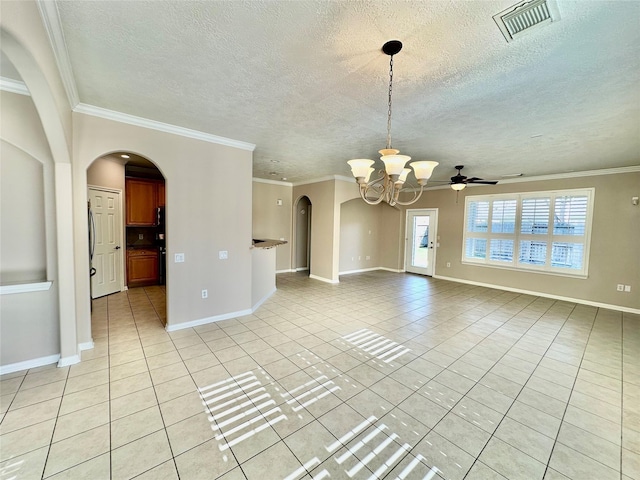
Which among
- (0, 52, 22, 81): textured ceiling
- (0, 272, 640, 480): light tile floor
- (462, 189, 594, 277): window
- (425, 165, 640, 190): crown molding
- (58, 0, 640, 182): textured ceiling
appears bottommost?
(0, 272, 640, 480): light tile floor

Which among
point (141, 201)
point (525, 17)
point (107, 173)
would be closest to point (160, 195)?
point (141, 201)

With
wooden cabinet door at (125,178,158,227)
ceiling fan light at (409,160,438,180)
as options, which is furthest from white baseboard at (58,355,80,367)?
ceiling fan light at (409,160,438,180)

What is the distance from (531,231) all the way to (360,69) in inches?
237

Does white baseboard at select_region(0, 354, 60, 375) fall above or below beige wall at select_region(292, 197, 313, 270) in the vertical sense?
below

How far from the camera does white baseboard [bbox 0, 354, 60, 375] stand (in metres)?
2.54

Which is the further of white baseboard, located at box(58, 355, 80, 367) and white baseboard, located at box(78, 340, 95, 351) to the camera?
white baseboard, located at box(78, 340, 95, 351)

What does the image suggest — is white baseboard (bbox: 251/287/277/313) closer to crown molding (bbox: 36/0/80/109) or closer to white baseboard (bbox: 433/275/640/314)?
crown molding (bbox: 36/0/80/109)

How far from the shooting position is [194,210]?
364cm

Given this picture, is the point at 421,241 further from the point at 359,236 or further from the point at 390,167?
the point at 390,167

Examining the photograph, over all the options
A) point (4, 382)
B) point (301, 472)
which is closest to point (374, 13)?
point (301, 472)

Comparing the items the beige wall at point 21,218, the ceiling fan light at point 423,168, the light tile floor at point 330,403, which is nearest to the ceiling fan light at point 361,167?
the ceiling fan light at point 423,168

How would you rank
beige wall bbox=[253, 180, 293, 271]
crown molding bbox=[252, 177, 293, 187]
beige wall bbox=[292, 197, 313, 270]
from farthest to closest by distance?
beige wall bbox=[292, 197, 313, 270], beige wall bbox=[253, 180, 293, 271], crown molding bbox=[252, 177, 293, 187]

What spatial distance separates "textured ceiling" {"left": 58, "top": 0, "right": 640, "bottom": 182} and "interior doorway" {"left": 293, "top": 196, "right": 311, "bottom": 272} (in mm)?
4566

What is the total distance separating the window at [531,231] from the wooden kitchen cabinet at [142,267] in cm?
771
